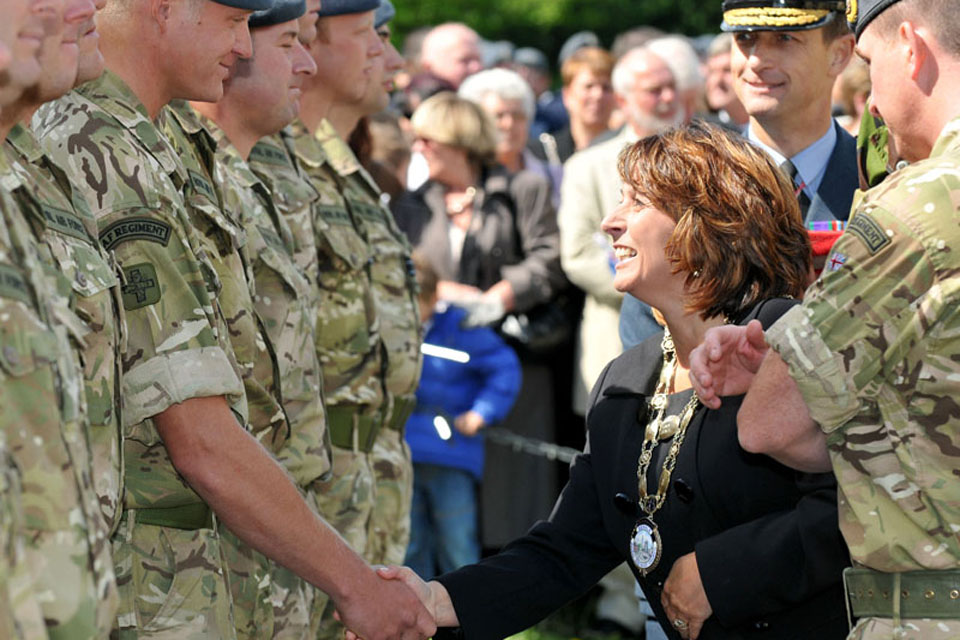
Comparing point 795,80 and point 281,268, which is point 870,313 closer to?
point 281,268

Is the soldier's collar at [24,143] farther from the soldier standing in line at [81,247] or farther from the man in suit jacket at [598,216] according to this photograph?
the man in suit jacket at [598,216]

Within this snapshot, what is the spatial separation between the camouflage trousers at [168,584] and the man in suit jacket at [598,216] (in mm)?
4037

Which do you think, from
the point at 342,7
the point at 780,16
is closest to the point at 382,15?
the point at 342,7

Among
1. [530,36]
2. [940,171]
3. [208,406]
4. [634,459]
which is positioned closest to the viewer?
[940,171]

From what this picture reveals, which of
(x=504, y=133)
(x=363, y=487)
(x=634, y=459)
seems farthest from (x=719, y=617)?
(x=504, y=133)

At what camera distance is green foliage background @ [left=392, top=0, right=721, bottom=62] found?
25.2m

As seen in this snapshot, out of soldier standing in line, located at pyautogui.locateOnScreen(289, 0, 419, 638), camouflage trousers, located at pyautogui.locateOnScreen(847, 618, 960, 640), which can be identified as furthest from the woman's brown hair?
soldier standing in line, located at pyautogui.locateOnScreen(289, 0, 419, 638)

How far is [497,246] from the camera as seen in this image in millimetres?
7609

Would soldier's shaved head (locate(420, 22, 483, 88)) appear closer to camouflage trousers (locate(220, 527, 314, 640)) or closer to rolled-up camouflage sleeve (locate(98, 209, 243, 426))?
camouflage trousers (locate(220, 527, 314, 640))

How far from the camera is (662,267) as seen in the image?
358cm

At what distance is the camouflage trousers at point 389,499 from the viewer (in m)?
5.44

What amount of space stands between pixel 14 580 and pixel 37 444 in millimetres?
199

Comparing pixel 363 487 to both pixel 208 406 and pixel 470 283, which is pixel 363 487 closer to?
pixel 208 406

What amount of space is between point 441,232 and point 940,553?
16.7 ft
